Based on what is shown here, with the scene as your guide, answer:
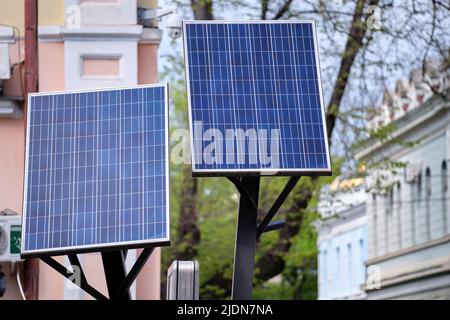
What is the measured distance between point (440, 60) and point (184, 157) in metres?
12.1

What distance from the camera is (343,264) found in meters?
55.2

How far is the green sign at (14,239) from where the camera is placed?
12.7 m

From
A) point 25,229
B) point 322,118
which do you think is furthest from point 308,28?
point 25,229

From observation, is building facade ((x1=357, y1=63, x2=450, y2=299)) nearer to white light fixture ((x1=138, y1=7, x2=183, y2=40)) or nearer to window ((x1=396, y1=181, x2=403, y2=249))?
window ((x1=396, y1=181, x2=403, y2=249))

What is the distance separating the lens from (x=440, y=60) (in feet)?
79.9

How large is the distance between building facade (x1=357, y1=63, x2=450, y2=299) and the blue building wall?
532 centimetres

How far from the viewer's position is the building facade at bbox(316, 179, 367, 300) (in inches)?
2013

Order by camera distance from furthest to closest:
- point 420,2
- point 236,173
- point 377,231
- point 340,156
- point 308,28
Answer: point 377,231, point 340,156, point 420,2, point 308,28, point 236,173

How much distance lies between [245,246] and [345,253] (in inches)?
1800

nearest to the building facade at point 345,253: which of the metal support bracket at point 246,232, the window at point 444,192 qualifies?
the window at point 444,192

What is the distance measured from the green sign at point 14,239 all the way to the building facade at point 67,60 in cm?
40

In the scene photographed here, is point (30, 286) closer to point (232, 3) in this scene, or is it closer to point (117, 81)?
point (117, 81)

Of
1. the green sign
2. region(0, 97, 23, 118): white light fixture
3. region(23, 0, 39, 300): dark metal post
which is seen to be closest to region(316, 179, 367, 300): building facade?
region(23, 0, 39, 300): dark metal post

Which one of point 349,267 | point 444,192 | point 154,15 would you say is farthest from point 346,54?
point 349,267
